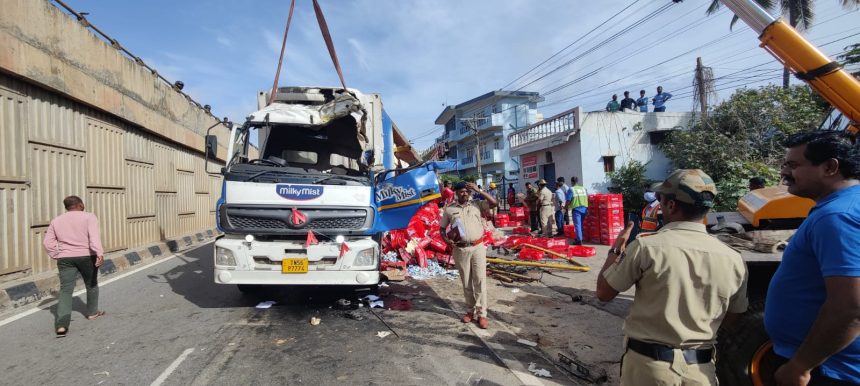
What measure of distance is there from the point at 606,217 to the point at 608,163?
863cm

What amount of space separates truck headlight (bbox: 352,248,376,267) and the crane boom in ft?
16.8

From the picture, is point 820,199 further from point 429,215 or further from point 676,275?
point 429,215

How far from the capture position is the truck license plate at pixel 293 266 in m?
4.91

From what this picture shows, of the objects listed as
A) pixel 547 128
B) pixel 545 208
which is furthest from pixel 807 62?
pixel 547 128

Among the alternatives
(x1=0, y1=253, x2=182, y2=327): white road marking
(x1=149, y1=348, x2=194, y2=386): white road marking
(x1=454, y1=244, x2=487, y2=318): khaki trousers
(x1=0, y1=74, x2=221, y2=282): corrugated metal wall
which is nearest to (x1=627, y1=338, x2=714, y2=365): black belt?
(x1=454, y1=244, x2=487, y2=318): khaki trousers

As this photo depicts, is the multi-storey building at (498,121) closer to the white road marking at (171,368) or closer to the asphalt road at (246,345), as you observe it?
the asphalt road at (246,345)

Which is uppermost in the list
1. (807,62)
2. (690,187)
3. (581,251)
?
(807,62)

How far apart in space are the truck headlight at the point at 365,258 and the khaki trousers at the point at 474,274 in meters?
1.03

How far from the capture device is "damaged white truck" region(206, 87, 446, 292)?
494 cm

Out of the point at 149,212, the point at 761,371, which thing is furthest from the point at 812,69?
the point at 149,212

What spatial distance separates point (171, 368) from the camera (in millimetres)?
3611

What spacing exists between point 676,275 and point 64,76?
33.2 ft

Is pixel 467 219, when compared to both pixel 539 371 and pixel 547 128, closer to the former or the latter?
pixel 539 371

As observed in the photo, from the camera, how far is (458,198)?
5.07 m
